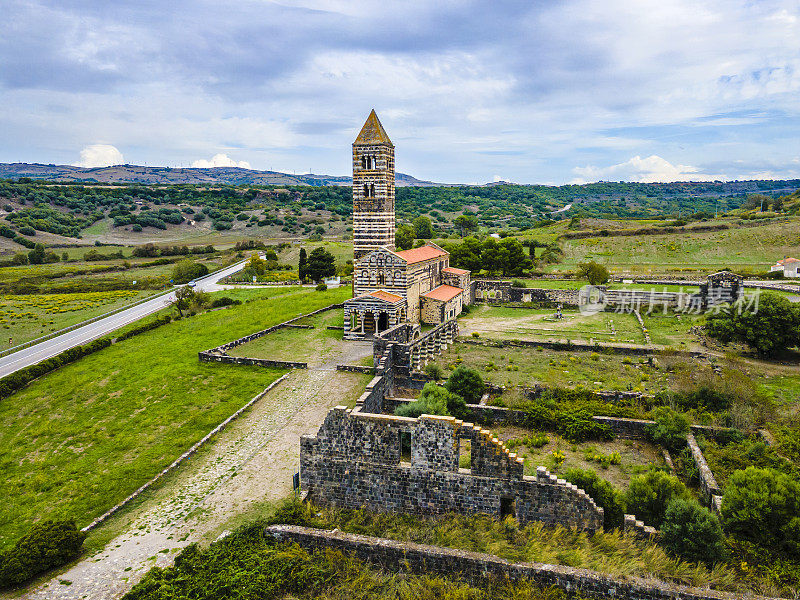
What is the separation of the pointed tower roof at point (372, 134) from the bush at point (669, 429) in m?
24.7

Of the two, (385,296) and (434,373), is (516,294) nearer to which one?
(385,296)

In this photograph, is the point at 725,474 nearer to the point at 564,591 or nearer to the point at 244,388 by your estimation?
the point at 564,591

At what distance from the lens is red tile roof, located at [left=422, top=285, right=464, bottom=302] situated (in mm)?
35281

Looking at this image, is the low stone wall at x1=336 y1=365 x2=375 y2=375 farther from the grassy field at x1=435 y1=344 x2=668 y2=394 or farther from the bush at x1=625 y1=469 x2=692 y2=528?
the bush at x1=625 y1=469 x2=692 y2=528

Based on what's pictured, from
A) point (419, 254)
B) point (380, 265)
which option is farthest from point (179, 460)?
point (419, 254)

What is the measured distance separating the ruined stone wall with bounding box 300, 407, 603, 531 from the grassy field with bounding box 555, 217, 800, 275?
2037 inches

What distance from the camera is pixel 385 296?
101 feet

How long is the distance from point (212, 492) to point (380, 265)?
21.0 metres

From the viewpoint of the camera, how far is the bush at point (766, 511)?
35.1ft

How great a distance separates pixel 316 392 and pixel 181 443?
5.61 metres

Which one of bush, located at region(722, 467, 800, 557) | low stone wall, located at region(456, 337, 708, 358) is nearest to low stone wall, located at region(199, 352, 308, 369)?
low stone wall, located at region(456, 337, 708, 358)

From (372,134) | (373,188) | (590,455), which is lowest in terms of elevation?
(590,455)

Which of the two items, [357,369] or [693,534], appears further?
[357,369]

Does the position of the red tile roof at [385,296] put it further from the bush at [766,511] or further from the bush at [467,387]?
the bush at [766,511]
